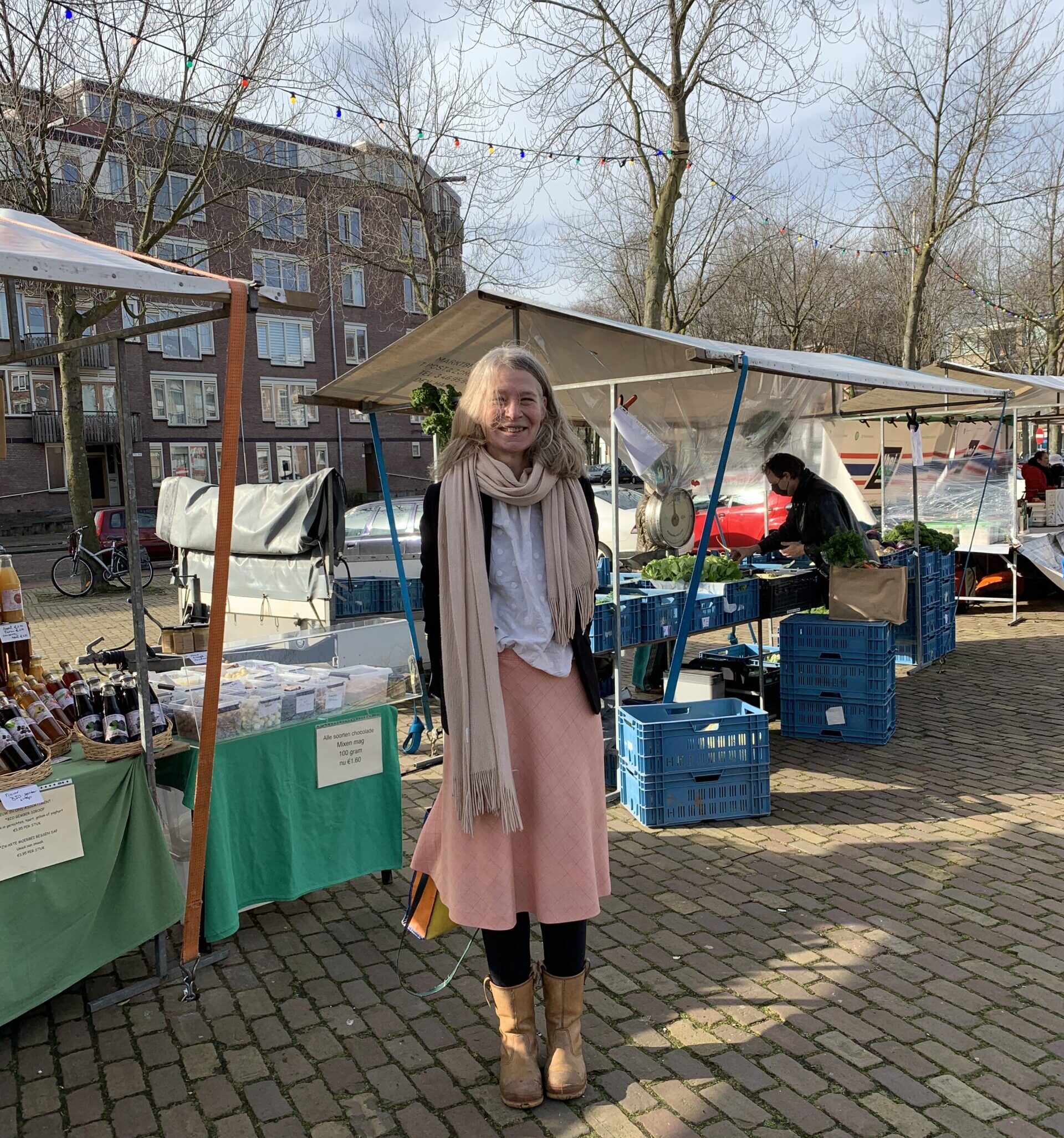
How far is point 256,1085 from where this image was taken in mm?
2928

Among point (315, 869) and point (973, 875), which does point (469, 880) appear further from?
point (973, 875)

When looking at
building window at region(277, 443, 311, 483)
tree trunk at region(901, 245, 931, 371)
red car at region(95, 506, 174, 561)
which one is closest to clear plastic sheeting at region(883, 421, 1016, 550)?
tree trunk at region(901, 245, 931, 371)

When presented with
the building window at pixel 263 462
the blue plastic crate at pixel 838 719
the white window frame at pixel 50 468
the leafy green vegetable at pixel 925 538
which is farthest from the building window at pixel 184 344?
the blue plastic crate at pixel 838 719

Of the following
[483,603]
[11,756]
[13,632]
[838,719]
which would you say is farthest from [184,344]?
[483,603]

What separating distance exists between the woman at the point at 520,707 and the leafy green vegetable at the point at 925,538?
690 centimetres

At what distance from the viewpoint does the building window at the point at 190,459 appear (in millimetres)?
37781

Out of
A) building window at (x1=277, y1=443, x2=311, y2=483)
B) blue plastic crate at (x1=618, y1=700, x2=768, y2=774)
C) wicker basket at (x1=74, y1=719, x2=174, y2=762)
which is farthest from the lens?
building window at (x1=277, y1=443, x2=311, y2=483)

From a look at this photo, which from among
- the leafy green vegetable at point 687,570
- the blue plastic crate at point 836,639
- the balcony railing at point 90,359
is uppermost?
the balcony railing at point 90,359

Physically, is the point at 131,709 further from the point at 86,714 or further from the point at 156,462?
the point at 156,462

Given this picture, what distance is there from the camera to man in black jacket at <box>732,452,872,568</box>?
7508mm

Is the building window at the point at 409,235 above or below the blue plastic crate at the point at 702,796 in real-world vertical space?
above

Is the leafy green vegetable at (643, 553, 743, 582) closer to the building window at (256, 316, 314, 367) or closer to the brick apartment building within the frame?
the brick apartment building

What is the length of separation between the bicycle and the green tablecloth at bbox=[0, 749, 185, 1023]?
1248 cm

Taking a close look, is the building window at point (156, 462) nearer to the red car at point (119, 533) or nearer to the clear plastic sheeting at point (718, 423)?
the red car at point (119, 533)
